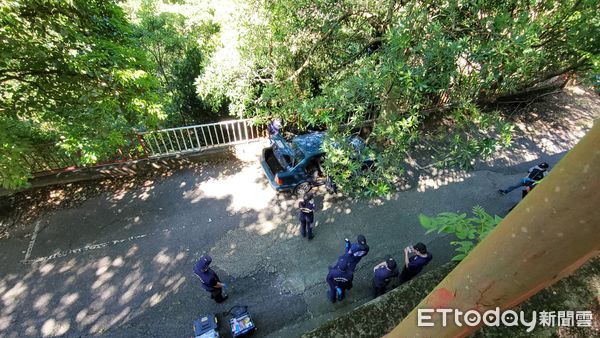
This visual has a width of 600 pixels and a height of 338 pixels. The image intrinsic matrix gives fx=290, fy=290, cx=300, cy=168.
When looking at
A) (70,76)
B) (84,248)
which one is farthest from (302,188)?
(70,76)

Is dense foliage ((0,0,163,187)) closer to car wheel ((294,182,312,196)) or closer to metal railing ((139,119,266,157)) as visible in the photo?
metal railing ((139,119,266,157))

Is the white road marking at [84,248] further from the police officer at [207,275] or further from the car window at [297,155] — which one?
the car window at [297,155]

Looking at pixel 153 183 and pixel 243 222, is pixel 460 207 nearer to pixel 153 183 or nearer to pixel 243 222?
pixel 243 222

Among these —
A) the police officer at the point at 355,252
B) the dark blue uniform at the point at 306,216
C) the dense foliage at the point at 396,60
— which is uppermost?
the dense foliage at the point at 396,60

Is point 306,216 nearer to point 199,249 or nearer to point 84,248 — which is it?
point 199,249

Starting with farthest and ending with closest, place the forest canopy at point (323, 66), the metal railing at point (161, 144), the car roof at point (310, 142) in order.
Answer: the metal railing at point (161, 144)
the car roof at point (310, 142)
the forest canopy at point (323, 66)

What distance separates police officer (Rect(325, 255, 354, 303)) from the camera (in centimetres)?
493

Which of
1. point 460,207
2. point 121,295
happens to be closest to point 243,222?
point 121,295

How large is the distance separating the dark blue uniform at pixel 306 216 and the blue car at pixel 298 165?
4.05 ft

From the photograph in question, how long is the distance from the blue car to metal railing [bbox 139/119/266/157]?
4.12ft

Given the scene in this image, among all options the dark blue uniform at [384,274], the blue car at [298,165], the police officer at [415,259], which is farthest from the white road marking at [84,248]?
the police officer at [415,259]

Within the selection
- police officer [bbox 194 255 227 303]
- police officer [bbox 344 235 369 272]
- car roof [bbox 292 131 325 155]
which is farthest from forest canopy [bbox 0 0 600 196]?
police officer [bbox 194 255 227 303]

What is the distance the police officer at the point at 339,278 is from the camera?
16.2 ft

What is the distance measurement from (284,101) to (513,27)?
173 inches
